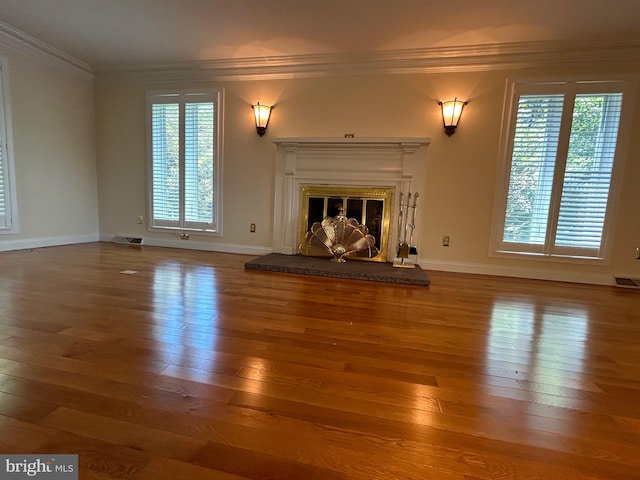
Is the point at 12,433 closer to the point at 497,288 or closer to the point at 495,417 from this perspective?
the point at 495,417

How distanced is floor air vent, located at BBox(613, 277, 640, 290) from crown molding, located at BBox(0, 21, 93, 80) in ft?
24.0

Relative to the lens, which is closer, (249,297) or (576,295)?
(249,297)

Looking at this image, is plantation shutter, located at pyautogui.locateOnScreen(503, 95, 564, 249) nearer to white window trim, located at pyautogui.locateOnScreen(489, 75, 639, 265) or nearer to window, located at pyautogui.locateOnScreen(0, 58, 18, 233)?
white window trim, located at pyautogui.locateOnScreen(489, 75, 639, 265)

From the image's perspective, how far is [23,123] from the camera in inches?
156

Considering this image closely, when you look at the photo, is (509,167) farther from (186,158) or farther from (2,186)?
(2,186)

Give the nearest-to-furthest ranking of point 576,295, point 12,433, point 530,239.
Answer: point 12,433, point 576,295, point 530,239

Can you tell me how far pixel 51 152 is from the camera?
4301 millimetres

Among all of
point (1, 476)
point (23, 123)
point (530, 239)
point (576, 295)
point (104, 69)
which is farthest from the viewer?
point (104, 69)

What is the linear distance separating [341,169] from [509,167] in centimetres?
193

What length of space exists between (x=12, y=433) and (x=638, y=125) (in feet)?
17.0

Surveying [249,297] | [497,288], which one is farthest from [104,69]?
[497,288]

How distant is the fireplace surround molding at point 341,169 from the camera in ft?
12.4

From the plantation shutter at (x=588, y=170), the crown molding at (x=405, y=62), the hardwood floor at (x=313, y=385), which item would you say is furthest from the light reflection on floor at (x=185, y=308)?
the plantation shutter at (x=588, y=170)

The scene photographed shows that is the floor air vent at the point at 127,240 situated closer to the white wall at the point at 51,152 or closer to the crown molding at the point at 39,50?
the white wall at the point at 51,152
